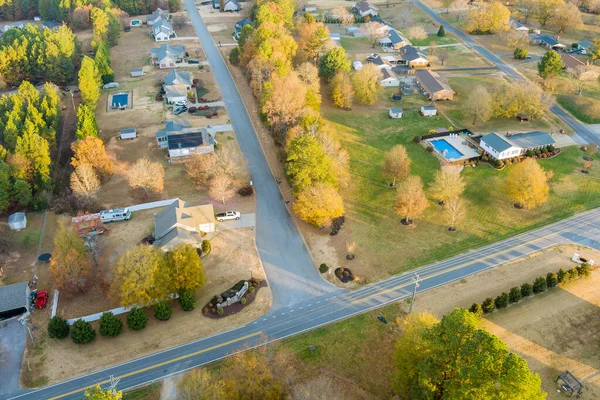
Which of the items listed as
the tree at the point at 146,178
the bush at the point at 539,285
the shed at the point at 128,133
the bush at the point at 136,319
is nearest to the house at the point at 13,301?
the bush at the point at 136,319

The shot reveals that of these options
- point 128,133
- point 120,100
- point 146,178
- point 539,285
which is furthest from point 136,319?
point 120,100

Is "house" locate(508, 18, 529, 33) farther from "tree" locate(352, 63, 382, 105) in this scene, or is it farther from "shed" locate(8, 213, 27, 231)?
"shed" locate(8, 213, 27, 231)

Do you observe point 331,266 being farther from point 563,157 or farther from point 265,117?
point 563,157

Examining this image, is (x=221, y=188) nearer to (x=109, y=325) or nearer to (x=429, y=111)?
(x=109, y=325)

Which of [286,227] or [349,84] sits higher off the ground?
[349,84]

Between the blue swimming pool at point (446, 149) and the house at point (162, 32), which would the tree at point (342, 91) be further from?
the house at point (162, 32)

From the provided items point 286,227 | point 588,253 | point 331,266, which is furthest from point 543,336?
point 286,227
